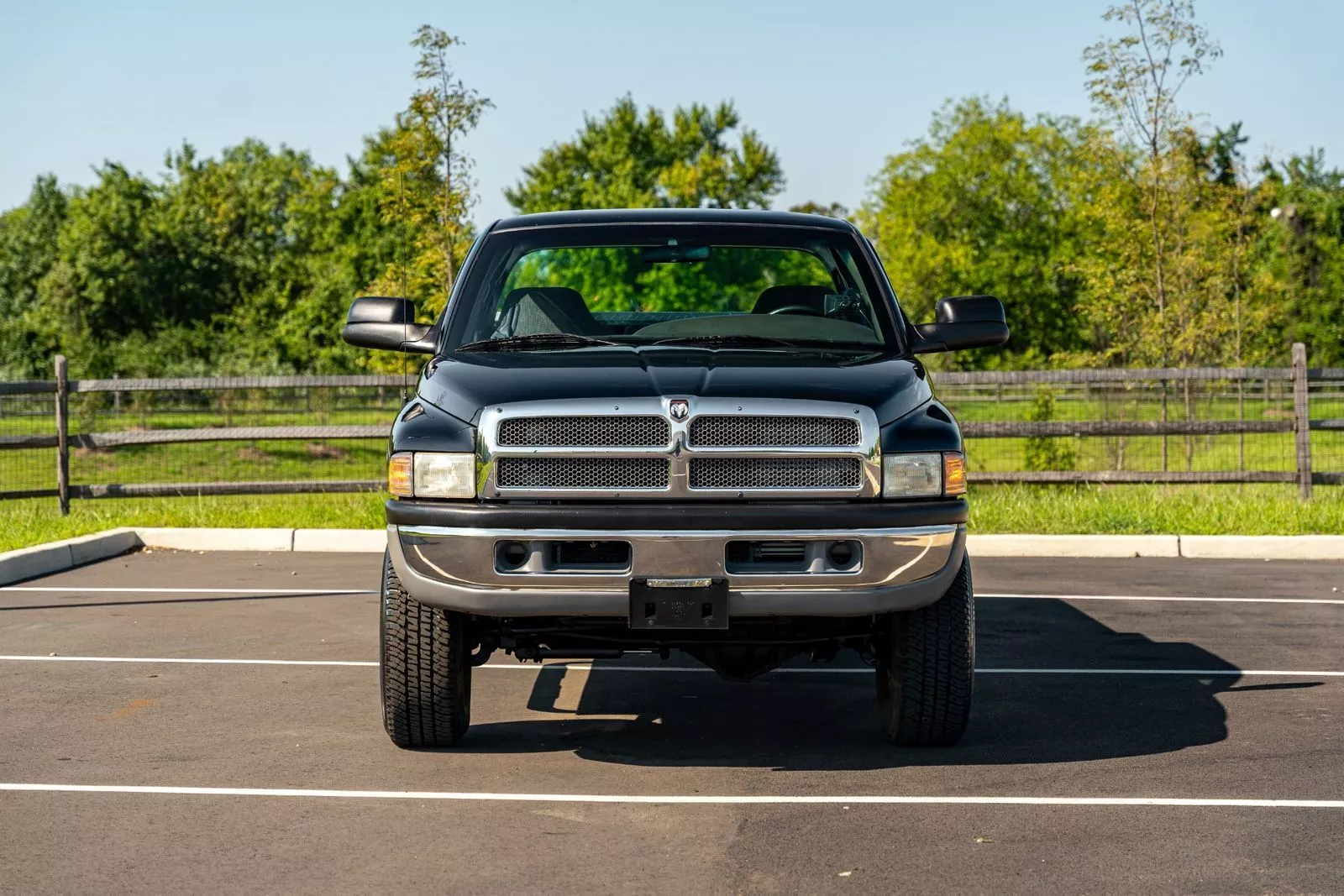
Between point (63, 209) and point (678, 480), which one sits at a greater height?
point (63, 209)

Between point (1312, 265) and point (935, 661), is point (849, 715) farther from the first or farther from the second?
point (1312, 265)

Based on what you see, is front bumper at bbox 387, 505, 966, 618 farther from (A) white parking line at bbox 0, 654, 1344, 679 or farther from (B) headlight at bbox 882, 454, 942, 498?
(A) white parking line at bbox 0, 654, 1344, 679

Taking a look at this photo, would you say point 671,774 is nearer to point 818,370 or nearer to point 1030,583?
point 818,370

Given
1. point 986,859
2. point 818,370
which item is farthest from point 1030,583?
point 986,859

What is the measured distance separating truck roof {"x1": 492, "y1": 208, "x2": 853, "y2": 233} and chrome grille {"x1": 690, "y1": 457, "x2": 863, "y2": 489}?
73.6 inches

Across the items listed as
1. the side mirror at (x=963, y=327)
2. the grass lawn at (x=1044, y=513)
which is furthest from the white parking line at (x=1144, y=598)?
the side mirror at (x=963, y=327)

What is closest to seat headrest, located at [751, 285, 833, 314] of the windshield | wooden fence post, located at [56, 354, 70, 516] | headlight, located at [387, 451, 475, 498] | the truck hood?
the windshield

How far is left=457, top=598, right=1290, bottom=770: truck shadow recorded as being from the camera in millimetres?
5930

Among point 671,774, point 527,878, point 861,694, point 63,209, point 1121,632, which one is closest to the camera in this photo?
point 527,878

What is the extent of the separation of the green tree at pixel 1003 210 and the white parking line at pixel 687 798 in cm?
6293

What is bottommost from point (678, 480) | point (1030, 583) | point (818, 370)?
point (1030, 583)

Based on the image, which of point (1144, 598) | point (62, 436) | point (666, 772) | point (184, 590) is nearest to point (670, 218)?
point (666, 772)

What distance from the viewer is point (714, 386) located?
5.44 m

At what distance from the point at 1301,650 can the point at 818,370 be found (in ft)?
13.1
